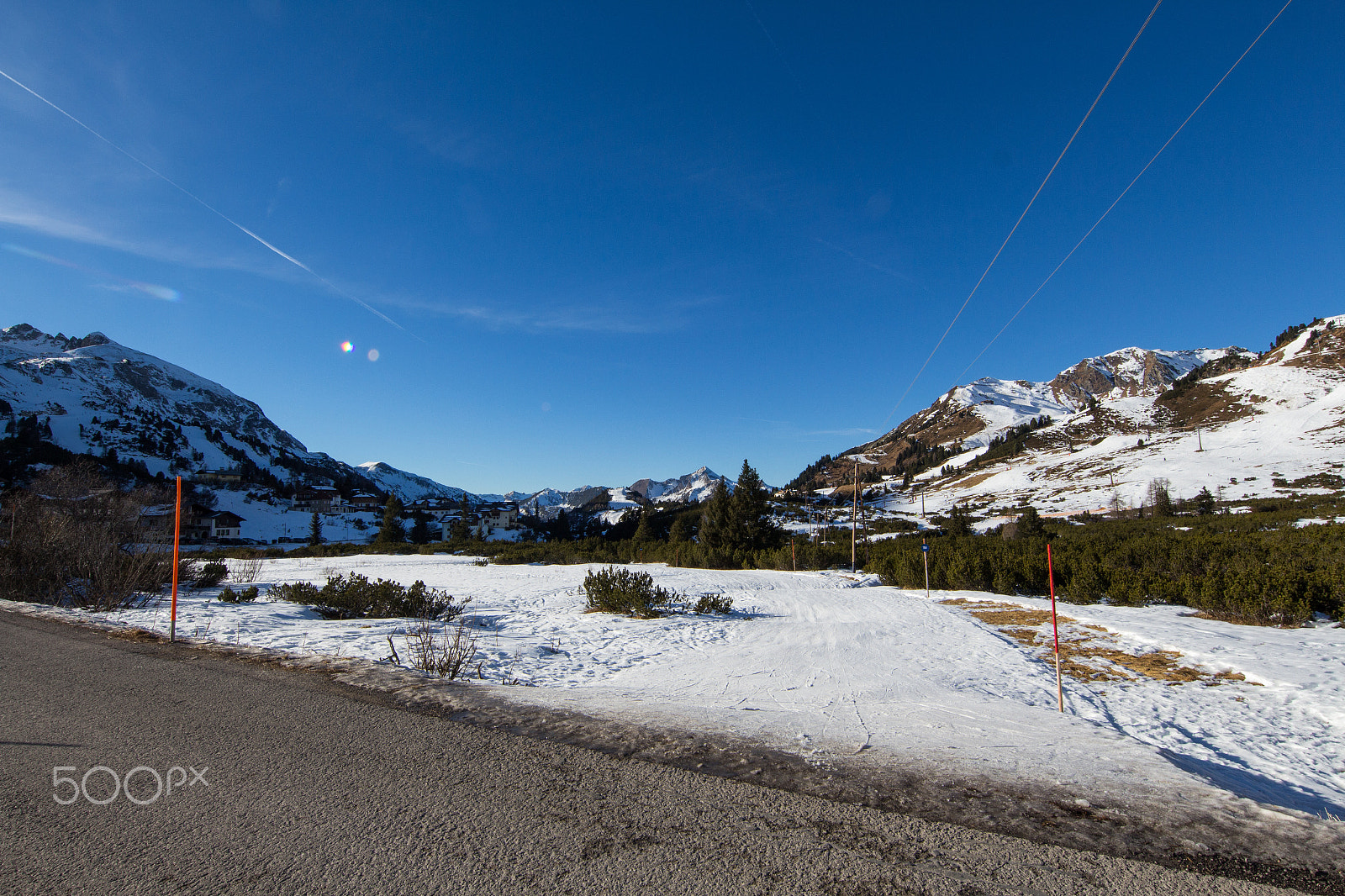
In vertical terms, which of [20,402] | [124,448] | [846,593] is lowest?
[846,593]

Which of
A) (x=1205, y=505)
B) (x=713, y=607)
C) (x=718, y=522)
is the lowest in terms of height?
(x=713, y=607)

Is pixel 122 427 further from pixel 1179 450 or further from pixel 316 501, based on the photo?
pixel 1179 450

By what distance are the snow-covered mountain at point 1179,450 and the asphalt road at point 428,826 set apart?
51.1 m

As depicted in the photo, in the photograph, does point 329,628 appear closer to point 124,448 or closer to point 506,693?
point 506,693

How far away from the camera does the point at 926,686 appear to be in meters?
6.74

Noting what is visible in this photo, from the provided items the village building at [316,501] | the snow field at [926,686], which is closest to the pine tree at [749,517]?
the snow field at [926,686]

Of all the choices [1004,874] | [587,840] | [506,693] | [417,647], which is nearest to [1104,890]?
[1004,874]

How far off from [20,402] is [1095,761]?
600ft

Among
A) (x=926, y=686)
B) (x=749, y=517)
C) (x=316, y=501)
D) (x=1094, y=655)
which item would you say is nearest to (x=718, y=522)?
(x=749, y=517)

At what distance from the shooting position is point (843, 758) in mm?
3408

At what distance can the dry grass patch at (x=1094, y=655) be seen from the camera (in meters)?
7.10

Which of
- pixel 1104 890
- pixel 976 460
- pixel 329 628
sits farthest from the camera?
pixel 976 460

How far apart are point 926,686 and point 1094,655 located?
11.8ft

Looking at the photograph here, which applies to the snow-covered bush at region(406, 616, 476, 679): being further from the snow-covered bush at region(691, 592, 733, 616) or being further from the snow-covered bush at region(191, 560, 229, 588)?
the snow-covered bush at region(191, 560, 229, 588)
